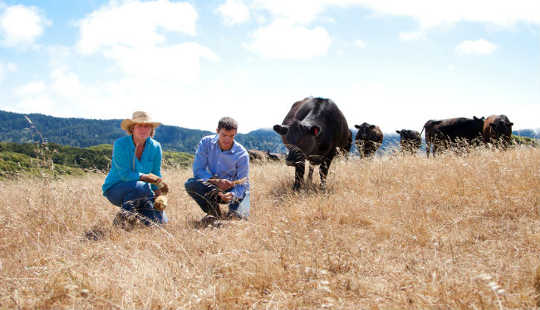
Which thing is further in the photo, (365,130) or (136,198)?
(365,130)

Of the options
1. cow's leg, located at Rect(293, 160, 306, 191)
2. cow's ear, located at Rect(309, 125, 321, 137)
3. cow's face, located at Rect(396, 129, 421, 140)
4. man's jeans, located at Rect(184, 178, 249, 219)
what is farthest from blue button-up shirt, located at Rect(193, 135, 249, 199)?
cow's face, located at Rect(396, 129, 421, 140)

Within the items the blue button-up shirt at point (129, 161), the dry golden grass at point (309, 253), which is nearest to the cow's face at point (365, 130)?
the dry golden grass at point (309, 253)

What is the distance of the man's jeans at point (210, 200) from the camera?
4.91 m

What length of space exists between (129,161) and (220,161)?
1.40 m

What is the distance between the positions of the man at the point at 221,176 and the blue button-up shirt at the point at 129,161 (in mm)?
696

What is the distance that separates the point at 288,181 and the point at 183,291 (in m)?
5.27

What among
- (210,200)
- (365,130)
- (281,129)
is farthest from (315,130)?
(365,130)

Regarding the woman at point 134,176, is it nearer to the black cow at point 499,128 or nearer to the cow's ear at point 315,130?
the cow's ear at point 315,130

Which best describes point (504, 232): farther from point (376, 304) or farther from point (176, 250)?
point (176, 250)

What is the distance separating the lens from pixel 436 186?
5422 millimetres

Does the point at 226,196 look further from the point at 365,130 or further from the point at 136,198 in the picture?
the point at 365,130

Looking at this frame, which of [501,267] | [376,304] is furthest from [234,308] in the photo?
[501,267]

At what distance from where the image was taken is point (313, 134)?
6.73 m

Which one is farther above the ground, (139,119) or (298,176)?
(139,119)
